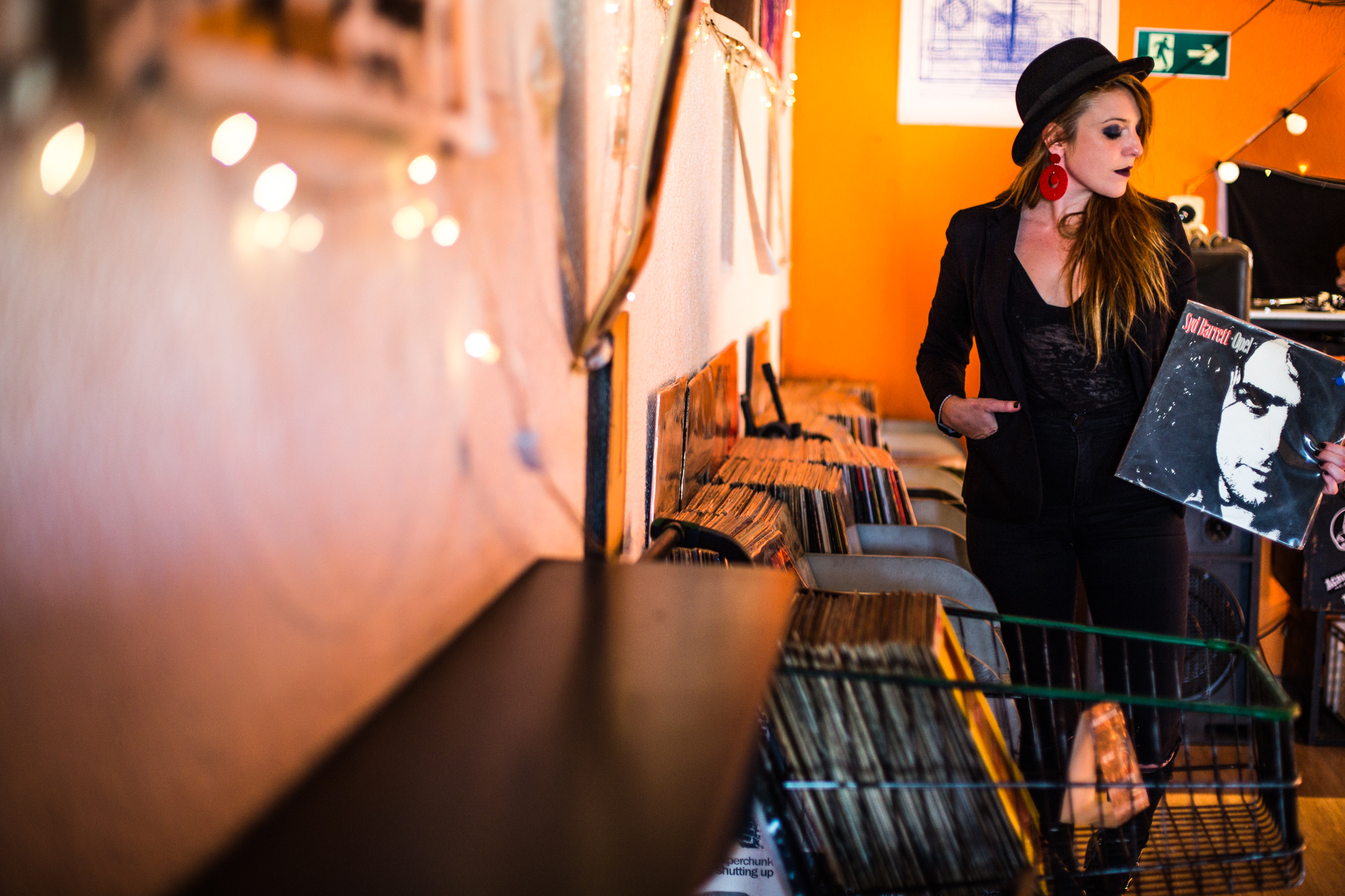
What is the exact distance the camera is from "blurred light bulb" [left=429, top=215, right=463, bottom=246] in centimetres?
76

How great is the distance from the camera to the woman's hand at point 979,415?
1.71 meters

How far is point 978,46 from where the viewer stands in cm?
397

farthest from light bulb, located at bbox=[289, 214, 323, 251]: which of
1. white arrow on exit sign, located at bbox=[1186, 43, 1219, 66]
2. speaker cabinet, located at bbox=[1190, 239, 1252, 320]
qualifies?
white arrow on exit sign, located at bbox=[1186, 43, 1219, 66]

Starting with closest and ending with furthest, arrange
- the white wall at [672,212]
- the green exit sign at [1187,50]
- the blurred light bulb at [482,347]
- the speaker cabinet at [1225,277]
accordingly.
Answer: the blurred light bulb at [482,347]
the white wall at [672,212]
the speaker cabinet at [1225,277]
the green exit sign at [1187,50]

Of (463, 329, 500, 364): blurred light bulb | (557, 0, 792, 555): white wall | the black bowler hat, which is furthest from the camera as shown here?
the black bowler hat

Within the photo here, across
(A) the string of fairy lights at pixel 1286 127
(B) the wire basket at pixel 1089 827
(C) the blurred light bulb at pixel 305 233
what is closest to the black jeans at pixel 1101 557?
(B) the wire basket at pixel 1089 827

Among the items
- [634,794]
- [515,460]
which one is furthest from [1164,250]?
[634,794]

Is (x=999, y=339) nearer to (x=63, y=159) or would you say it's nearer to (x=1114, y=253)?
(x=1114, y=253)

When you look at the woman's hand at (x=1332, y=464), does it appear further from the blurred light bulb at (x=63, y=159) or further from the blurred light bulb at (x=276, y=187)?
the blurred light bulb at (x=63, y=159)

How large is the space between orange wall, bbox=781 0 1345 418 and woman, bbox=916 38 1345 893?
229 cm

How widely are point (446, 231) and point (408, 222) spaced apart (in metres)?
0.07

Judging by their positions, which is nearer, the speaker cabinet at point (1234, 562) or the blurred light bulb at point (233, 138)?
the blurred light bulb at point (233, 138)

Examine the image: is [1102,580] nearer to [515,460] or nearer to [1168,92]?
[515,460]

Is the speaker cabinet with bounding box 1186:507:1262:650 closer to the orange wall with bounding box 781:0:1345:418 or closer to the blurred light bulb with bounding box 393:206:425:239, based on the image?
the orange wall with bounding box 781:0:1345:418
